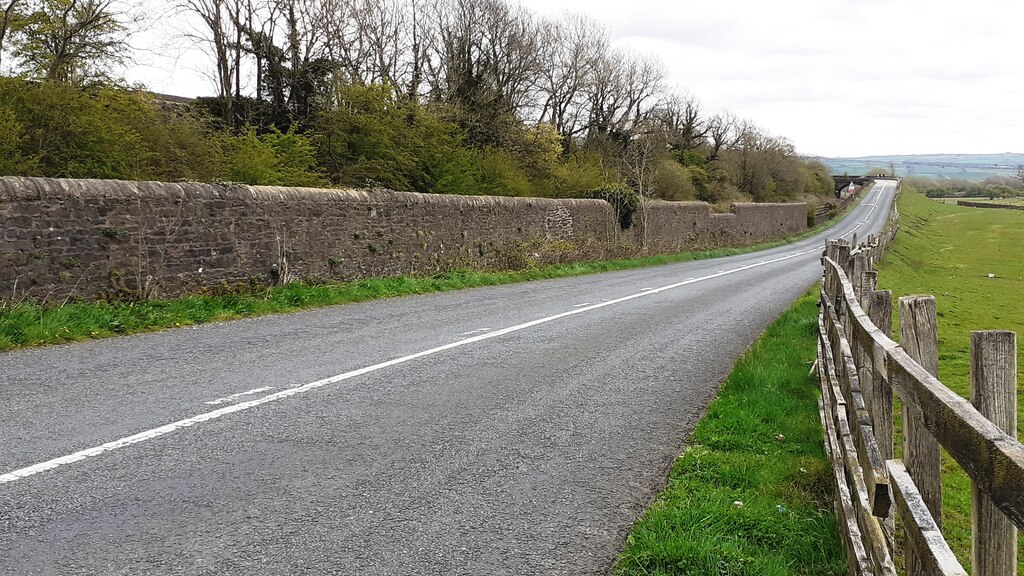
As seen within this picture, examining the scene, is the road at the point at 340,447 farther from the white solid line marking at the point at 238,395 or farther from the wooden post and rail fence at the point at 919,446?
the wooden post and rail fence at the point at 919,446

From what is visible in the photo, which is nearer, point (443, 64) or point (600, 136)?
point (443, 64)

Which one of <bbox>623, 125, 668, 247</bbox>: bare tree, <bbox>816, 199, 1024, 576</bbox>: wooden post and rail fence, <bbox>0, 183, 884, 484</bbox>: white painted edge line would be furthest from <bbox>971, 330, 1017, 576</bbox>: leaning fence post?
<bbox>623, 125, 668, 247</bbox>: bare tree

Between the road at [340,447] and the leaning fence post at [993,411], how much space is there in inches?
68.2

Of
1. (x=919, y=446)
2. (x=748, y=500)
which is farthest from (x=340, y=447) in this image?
(x=919, y=446)

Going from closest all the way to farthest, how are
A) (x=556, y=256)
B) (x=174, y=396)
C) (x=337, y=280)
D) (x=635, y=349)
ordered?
(x=174, y=396) → (x=635, y=349) → (x=337, y=280) → (x=556, y=256)

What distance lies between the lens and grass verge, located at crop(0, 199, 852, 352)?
831cm

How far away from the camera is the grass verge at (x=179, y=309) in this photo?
8315mm

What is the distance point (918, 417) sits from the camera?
2.71 meters

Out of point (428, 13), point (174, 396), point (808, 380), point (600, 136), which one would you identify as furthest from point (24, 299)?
point (600, 136)

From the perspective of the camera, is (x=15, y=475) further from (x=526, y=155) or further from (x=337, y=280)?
(x=526, y=155)

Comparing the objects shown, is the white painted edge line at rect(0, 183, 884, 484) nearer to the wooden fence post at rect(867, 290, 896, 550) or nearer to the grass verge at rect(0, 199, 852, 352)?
the grass verge at rect(0, 199, 852, 352)

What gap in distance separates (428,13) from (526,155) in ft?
25.6

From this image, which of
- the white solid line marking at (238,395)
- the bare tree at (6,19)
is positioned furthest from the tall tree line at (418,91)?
the white solid line marking at (238,395)

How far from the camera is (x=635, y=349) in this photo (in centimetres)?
879
